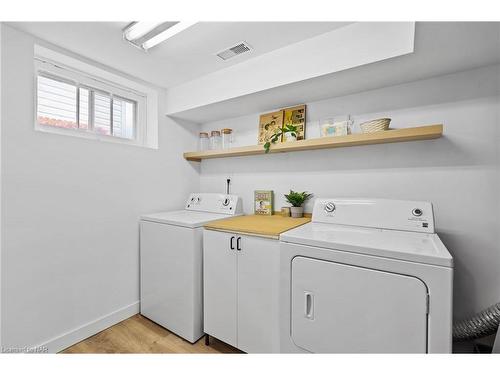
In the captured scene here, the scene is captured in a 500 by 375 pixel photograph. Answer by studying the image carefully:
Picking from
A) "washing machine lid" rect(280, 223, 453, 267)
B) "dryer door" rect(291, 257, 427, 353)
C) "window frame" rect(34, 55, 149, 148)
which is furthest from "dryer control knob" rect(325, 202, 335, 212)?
"window frame" rect(34, 55, 149, 148)

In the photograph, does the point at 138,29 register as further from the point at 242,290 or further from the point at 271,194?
the point at 242,290

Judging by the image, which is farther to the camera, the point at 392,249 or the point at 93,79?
the point at 93,79

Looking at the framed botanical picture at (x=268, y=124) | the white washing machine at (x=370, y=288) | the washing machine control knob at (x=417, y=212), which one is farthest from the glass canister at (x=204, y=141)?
the washing machine control knob at (x=417, y=212)

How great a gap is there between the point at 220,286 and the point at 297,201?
0.95 metres

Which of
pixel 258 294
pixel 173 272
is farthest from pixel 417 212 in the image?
pixel 173 272

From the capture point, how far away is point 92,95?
80.0 inches

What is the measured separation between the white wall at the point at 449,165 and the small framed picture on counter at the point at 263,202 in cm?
46

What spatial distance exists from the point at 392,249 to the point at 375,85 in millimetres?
1274

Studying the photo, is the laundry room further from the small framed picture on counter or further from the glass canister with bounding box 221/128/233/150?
the glass canister with bounding box 221/128/233/150

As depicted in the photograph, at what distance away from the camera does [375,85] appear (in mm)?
1736

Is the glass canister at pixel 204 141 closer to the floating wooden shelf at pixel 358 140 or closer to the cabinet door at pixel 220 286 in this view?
the floating wooden shelf at pixel 358 140

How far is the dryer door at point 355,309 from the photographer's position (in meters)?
1.03
